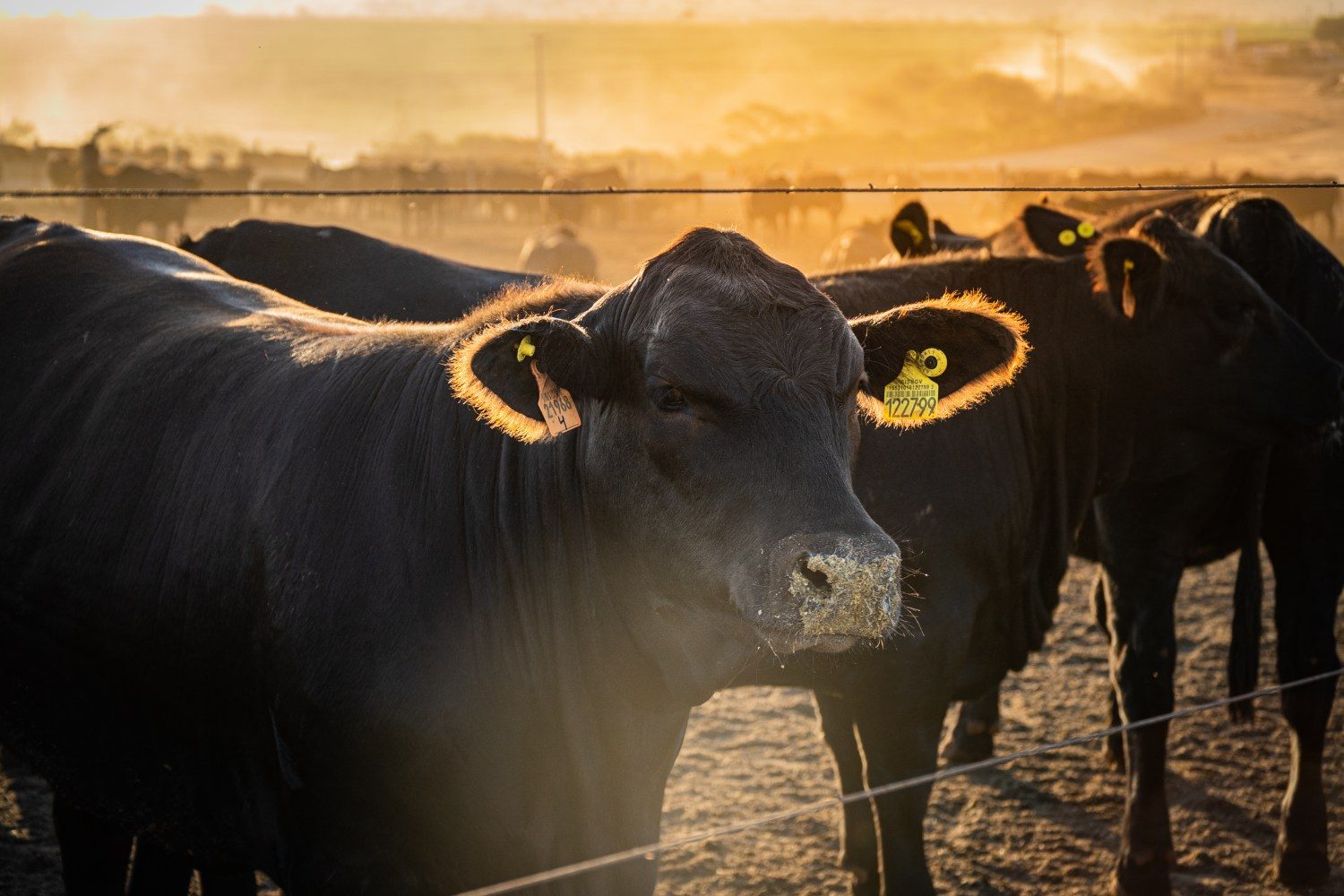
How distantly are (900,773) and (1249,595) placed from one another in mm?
2021

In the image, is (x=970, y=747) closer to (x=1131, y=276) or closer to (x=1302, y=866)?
(x=1302, y=866)

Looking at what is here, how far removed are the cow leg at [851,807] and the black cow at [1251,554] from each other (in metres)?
0.95

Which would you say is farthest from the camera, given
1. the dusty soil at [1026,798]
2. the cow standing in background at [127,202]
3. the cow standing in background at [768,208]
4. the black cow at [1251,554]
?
the cow standing in background at [768,208]

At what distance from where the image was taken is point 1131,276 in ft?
14.2

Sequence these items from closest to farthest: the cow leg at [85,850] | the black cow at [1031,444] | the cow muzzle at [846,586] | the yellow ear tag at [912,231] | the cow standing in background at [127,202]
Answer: the cow muzzle at [846,586]
the cow leg at [85,850]
the black cow at [1031,444]
the yellow ear tag at [912,231]
the cow standing in background at [127,202]

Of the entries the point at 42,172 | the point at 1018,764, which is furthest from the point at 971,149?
the point at 1018,764

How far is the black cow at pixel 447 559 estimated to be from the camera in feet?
7.76

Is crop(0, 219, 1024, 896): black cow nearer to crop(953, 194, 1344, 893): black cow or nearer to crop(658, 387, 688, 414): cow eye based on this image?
crop(658, 387, 688, 414): cow eye

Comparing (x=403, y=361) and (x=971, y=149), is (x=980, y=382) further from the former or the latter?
(x=971, y=149)

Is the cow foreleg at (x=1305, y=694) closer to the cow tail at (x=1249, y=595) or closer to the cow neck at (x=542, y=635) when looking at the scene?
the cow tail at (x=1249, y=595)

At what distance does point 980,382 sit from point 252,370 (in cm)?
185

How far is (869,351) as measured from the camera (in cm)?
290

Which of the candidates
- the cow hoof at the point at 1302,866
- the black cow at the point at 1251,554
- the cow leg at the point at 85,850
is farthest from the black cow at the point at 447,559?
the cow hoof at the point at 1302,866

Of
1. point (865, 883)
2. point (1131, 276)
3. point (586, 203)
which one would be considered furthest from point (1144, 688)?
point (586, 203)
